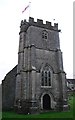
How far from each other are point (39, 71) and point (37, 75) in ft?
2.61

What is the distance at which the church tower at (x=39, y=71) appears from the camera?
83.7ft

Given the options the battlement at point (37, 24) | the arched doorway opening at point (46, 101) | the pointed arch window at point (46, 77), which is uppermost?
the battlement at point (37, 24)

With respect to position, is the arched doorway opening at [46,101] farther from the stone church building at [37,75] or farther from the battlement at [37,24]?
the battlement at [37,24]

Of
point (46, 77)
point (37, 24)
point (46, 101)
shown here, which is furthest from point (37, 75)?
point (37, 24)

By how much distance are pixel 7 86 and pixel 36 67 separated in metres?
6.73

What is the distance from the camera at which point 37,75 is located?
26531mm

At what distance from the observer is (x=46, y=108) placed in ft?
88.2

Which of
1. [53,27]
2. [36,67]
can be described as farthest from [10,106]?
[53,27]

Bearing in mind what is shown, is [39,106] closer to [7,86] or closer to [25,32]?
[7,86]

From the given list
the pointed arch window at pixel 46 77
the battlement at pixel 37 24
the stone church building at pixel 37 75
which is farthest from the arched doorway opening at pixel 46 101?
the battlement at pixel 37 24

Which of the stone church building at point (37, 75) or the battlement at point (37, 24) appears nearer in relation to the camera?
the stone church building at point (37, 75)

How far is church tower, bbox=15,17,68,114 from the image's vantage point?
25516 mm

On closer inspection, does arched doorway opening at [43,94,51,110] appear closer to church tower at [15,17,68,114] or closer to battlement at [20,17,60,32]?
church tower at [15,17,68,114]

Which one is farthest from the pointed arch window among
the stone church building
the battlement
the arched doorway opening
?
the battlement
